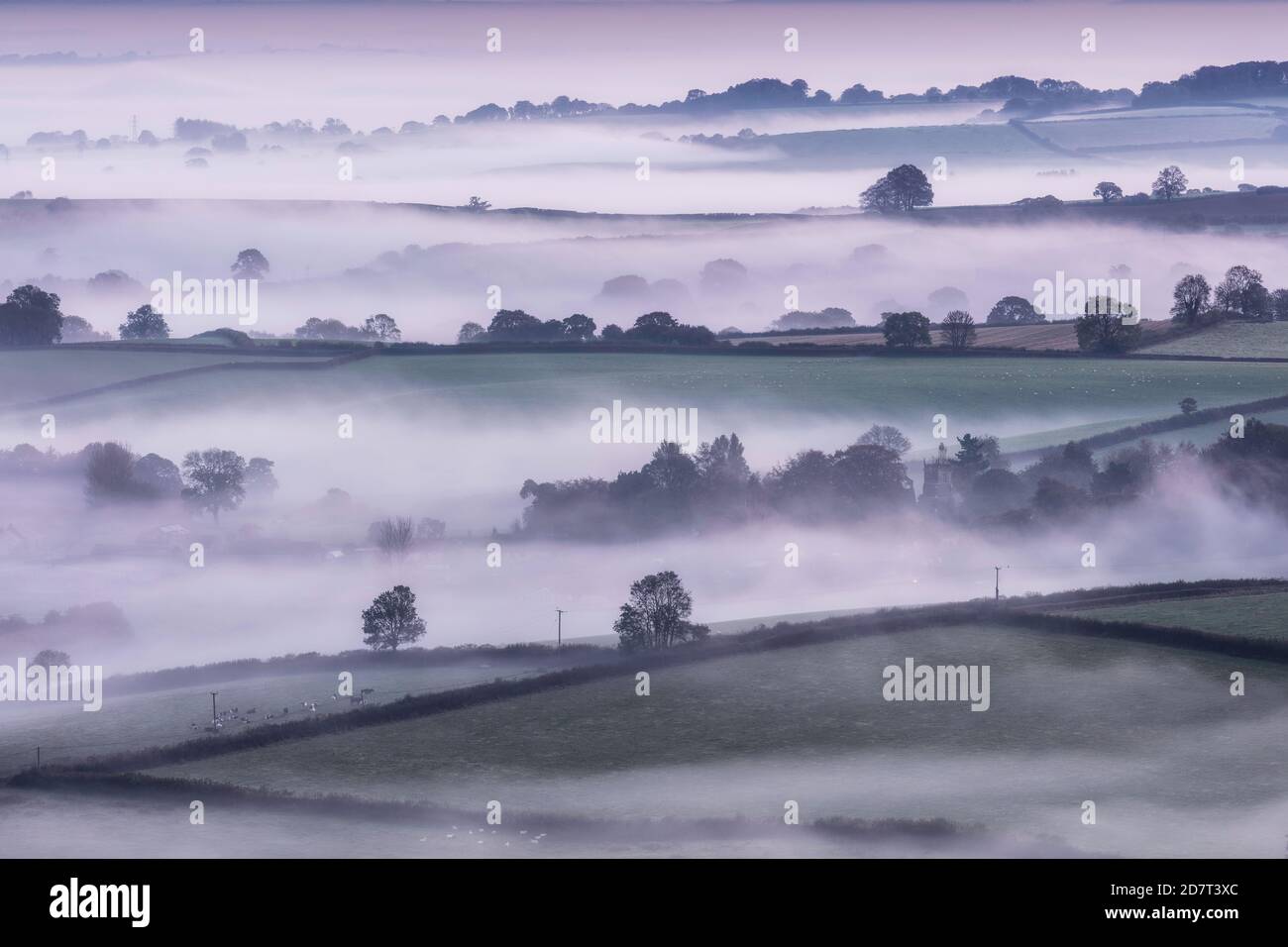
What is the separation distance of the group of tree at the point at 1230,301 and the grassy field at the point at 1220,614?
5358 centimetres

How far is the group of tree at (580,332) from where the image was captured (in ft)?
445

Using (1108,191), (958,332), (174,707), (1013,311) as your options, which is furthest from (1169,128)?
(174,707)

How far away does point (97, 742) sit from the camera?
5897 centimetres

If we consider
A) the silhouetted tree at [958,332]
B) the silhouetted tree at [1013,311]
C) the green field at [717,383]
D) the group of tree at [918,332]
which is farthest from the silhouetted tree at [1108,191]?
the green field at [717,383]

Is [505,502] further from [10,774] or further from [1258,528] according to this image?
[10,774]

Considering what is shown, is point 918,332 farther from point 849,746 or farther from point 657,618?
point 849,746

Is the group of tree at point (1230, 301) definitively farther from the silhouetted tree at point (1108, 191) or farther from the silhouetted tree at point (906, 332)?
the silhouetted tree at point (1108, 191)

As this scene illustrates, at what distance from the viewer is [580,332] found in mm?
141500

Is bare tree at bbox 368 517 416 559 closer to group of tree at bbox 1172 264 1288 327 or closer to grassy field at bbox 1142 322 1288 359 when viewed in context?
grassy field at bbox 1142 322 1288 359

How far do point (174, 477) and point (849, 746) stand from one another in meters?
74.8

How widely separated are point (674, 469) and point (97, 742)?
54.5m

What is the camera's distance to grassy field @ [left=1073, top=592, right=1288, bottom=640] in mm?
64938

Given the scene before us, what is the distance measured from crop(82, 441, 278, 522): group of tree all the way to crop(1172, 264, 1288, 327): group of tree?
6260 centimetres

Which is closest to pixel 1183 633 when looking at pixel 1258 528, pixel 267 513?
pixel 1258 528
